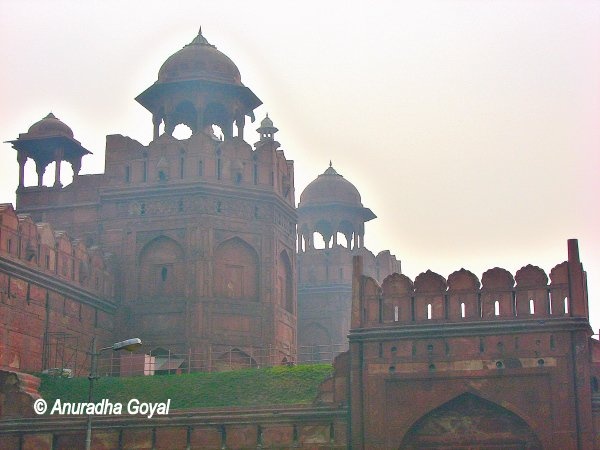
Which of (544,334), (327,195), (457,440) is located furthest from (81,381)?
(327,195)

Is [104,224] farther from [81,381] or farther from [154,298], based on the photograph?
[81,381]

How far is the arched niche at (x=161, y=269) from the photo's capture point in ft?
113

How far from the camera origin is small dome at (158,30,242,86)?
37.1 meters

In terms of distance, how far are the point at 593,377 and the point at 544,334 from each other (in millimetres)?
1325

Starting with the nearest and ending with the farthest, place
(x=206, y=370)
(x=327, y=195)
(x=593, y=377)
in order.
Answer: (x=593, y=377) < (x=206, y=370) < (x=327, y=195)

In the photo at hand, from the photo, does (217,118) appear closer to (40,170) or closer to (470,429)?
(40,170)

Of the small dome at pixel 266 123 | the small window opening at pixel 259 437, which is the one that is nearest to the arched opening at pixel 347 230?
the small dome at pixel 266 123

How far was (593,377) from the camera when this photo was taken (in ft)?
80.1

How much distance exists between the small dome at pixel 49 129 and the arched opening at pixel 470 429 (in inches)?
701

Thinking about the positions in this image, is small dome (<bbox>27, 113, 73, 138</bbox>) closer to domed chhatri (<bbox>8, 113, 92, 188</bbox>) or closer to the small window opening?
domed chhatri (<bbox>8, 113, 92, 188</bbox>)

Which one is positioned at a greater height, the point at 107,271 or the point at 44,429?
the point at 107,271

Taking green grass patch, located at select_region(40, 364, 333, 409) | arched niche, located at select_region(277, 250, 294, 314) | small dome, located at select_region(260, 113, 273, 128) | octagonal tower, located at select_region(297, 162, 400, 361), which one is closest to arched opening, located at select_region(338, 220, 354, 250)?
octagonal tower, located at select_region(297, 162, 400, 361)

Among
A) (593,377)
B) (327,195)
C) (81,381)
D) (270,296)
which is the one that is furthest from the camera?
(327,195)

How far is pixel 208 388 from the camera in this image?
95.0 feet
